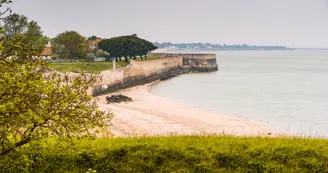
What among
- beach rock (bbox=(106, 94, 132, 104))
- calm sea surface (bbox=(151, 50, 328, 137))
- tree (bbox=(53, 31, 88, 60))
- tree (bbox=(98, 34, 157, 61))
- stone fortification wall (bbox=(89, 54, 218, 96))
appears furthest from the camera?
tree (bbox=(98, 34, 157, 61))

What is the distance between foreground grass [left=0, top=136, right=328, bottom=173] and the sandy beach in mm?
15183

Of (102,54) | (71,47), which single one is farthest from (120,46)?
(71,47)

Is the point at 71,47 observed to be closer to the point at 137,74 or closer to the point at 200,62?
the point at 137,74

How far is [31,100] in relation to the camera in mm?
8211

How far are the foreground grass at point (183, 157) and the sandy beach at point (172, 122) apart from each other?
598 inches

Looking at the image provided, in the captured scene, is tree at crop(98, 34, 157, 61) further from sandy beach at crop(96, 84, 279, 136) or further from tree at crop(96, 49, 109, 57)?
sandy beach at crop(96, 84, 279, 136)

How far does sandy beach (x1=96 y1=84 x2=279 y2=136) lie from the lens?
29105mm

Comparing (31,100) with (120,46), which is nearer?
(31,100)

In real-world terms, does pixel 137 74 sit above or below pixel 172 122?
above

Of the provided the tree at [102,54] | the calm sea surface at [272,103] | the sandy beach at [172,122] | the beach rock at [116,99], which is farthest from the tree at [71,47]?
the sandy beach at [172,122]

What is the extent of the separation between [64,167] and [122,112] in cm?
2795

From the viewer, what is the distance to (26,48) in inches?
346

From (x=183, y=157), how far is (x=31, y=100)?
3.94 meters

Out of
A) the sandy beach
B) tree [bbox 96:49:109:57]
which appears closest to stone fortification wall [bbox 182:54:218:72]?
tree [bbox 96:49:109:57]
